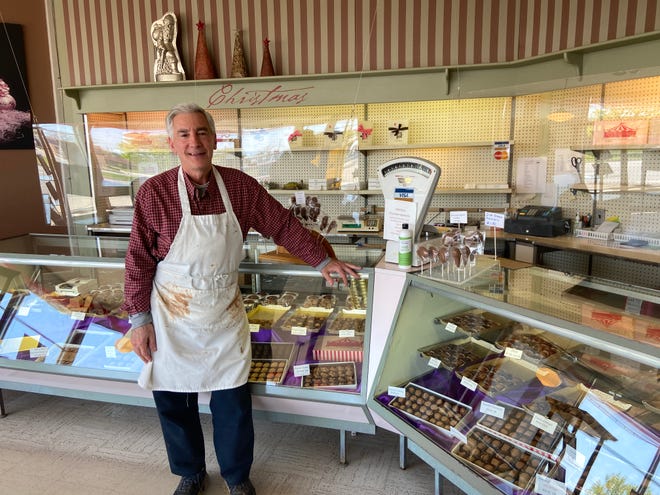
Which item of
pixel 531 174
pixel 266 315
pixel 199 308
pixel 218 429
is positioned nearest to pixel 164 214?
pixel 199 308

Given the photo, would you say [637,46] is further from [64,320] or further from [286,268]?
[64,320]

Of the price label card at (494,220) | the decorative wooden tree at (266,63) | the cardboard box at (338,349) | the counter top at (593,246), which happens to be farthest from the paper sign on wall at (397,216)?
the decorative wooden tree at (266,63)

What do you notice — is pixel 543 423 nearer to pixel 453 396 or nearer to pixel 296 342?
pixel 453 396

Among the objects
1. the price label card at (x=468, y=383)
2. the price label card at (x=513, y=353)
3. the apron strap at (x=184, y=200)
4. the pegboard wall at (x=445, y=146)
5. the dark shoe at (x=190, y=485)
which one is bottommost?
the dark shoe at (x=190, y=485)

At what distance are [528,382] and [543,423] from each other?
191 millimetres

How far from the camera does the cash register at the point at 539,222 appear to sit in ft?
14.1

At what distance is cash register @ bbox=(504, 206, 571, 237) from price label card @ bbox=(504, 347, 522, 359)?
2.70 metres

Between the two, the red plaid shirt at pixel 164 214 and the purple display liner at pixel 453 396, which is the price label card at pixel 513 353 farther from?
the red plaid shirt at pixel 164 214

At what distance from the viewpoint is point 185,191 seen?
195 cm

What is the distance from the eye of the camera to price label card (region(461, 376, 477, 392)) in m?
2.02

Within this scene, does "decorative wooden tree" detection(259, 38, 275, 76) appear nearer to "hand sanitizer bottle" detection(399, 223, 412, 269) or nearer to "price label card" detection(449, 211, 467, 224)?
"hand sanitizer bottle" detection(399, 223, 412, 269)

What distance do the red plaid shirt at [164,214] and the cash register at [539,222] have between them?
2.89 m

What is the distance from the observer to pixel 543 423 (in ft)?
5.77

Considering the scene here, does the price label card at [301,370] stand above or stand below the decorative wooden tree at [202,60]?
below
